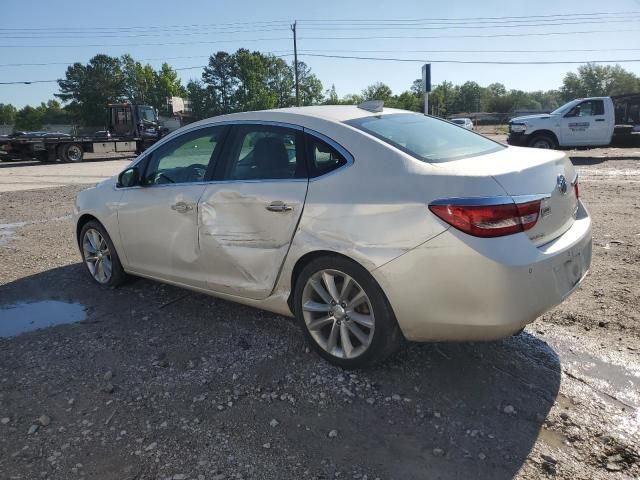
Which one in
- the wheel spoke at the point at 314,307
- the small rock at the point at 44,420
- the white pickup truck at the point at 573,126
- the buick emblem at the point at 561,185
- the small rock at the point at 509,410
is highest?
the white pickup truck at the point at 573,126

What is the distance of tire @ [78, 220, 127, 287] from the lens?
4746 mm

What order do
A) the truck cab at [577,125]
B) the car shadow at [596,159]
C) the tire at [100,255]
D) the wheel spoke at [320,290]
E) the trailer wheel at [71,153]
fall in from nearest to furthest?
the wheel spoke at [320,290] < the tire at [100,255] < the car shadow at [596,159] < the truck cab at [577,125] < the trailer wheel at [71,153]

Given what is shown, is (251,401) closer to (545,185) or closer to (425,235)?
(425,235)

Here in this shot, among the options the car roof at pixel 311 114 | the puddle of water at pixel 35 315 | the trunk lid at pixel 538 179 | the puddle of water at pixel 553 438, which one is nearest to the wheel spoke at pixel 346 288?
the trunk lid at pixel 538 179

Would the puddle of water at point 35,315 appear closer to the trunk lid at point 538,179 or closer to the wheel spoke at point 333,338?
the wheel spoke at point 333,338

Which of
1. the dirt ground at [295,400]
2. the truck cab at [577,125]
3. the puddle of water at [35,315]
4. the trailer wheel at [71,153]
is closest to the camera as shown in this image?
the dirt ground at [295,400]

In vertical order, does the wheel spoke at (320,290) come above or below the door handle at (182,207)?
below

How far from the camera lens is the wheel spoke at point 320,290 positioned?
10.4 feet

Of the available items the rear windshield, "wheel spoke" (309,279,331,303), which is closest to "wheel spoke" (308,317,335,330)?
"wheel spoke" (309,279,331,303)

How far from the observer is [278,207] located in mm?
3266

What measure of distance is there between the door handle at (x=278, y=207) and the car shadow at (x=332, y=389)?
991 mm

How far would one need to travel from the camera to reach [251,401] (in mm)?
2936

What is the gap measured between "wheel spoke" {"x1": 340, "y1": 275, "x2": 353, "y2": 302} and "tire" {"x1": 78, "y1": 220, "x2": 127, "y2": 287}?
2.56 m

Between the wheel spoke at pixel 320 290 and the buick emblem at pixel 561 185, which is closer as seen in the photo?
the buick emblem at pixel 561 185
